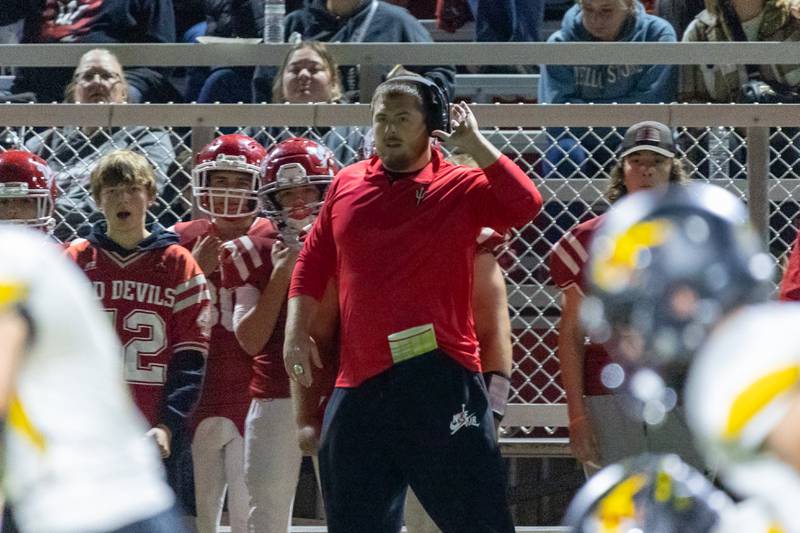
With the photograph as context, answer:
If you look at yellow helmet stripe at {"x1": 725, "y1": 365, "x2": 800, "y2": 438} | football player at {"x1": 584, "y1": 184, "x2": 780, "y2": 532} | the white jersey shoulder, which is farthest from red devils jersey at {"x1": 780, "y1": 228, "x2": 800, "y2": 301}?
yellow helmet stripe at {"x1": 725, "y1": 365, "x2": 800, "y2": 438}

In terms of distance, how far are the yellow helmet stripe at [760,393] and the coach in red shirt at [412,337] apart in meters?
2.37

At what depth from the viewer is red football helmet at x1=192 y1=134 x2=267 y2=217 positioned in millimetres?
5809

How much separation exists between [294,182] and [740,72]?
2.06 meters

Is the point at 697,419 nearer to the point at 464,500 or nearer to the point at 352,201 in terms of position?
the point at 464,500

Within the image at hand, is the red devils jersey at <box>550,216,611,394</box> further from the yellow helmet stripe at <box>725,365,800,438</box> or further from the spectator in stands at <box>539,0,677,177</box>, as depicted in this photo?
the yellow helmet stripe at <box>725,365,800,438</box>

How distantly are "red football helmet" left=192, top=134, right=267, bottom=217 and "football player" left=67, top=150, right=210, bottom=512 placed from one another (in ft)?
0.78

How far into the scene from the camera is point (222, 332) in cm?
573

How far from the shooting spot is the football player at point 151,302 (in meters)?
5.48

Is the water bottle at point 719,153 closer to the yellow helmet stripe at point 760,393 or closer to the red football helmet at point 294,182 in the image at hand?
the red football helmet at point 294,182

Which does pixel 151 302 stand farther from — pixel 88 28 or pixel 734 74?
pixel 88 28

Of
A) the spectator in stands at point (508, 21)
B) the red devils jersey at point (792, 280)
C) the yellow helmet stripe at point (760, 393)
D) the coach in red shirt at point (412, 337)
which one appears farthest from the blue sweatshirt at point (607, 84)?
the yellow helmet stripe at point (760, 393)

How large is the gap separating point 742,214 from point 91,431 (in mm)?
1228

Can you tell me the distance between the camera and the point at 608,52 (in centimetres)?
626

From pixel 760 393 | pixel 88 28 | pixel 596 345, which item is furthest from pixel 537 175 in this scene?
pixel 760 393
